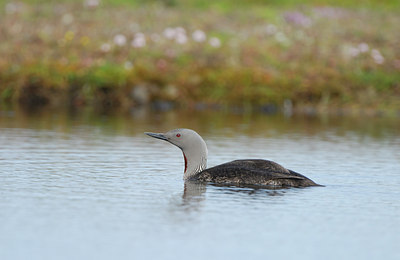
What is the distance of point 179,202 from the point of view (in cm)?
1050

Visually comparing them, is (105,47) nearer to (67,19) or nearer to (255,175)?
(67,19)

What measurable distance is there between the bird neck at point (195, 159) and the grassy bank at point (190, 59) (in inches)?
643

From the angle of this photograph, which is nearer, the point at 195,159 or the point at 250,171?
the point at 250,171

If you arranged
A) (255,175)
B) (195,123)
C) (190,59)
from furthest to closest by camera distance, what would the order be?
(190,59), (195,123), (255,175)

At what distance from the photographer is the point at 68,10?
35281 millimetres

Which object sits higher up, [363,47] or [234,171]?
[363,47]

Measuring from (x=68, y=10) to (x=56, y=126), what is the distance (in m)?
15.5

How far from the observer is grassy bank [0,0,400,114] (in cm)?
2900

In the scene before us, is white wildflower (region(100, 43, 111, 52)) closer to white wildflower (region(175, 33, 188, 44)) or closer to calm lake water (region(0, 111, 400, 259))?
white wildflower (region(175, 33, 188, 44))

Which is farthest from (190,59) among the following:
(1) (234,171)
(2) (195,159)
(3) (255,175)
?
(3) (255,175)

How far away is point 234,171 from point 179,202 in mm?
1724

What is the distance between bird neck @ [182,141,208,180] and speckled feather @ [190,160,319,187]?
0.34 m

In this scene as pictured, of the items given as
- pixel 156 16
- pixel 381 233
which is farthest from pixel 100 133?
pixel 156 16

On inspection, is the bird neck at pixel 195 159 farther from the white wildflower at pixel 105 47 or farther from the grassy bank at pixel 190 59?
the white wildflower at pixel 105 47
